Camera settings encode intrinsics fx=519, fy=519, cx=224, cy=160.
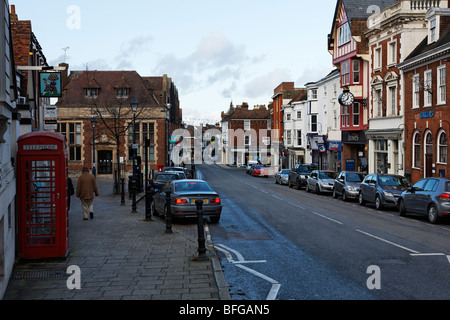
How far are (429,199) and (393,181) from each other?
237 inches

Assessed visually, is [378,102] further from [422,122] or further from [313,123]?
[313,123]

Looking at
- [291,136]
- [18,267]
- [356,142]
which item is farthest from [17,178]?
[291,136]

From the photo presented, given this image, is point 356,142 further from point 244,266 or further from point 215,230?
point 244,266

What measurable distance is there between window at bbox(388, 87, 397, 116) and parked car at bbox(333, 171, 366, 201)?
827 centimetres

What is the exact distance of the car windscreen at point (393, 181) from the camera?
965 inches

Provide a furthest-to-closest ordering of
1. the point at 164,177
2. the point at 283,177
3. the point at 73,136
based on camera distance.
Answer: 1. the point at 73,136
2. the point at 283,177
3. the point at 164,177

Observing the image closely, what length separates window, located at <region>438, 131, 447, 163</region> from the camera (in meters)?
28.8

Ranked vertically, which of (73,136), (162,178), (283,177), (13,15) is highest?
(13,15)

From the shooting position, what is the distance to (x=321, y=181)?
3400cm

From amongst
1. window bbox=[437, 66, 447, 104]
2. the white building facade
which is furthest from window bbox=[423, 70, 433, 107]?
the white building facade

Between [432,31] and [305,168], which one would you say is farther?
[305,168]

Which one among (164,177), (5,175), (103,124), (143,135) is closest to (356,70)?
(164,177)

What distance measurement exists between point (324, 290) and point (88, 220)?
1161 centimetres

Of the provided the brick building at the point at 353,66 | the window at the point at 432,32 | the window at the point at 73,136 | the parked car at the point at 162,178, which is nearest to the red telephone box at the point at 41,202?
the parked car at the point at 162,178
